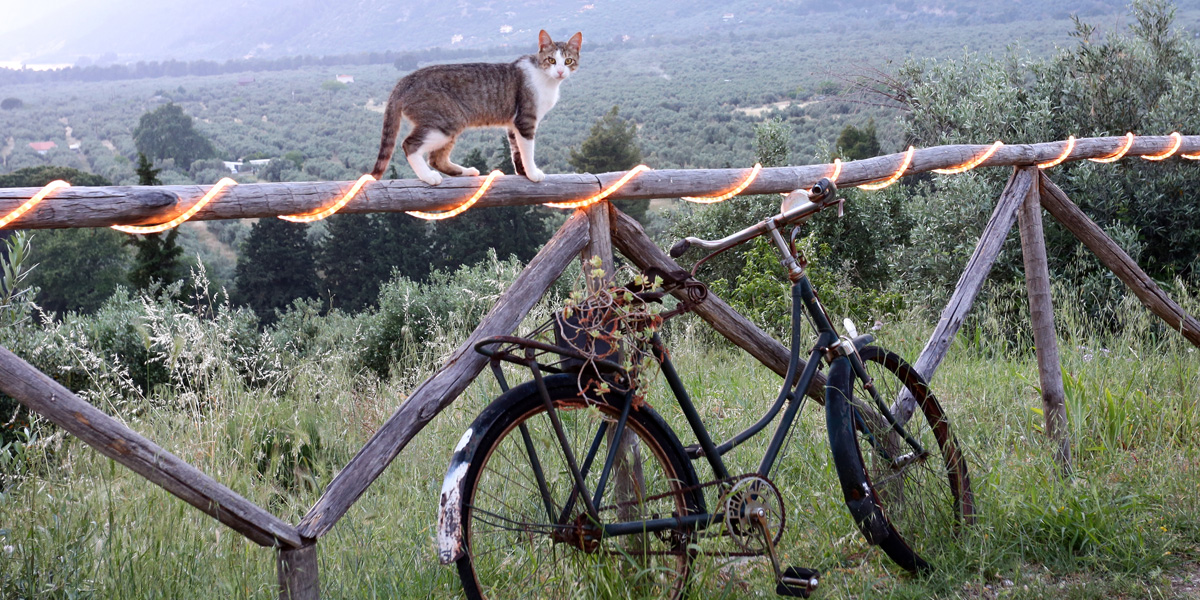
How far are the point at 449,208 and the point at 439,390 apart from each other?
49cm

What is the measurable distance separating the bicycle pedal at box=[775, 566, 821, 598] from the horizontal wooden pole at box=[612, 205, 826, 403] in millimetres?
680

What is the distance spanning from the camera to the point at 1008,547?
97.6 inches

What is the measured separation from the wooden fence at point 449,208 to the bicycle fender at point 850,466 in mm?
330

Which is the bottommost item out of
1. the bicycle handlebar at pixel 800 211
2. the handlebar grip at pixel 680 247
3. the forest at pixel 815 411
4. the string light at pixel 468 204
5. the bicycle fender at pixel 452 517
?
the forest at pixel 815 411

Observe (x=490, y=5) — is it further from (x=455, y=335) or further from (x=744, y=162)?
(x=455, y=335)

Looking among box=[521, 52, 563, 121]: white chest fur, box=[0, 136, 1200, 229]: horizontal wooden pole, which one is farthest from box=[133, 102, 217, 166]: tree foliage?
box=[0, 136, 1200, 229]: horizontal wooden pole

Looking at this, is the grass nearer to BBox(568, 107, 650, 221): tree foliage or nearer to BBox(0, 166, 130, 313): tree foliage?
BBox(0, 166, 130, 313): tree foliage

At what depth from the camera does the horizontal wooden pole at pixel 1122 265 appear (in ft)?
12.0

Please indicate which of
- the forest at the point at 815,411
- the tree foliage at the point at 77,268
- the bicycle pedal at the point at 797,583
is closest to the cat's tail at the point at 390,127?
the forest at the point at 815,411

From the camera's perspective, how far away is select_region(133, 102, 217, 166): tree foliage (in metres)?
37.1

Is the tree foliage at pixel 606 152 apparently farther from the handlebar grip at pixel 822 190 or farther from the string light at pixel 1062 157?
the handlebar grip at pixel 822 190

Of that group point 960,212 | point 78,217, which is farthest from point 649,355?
point 960,212

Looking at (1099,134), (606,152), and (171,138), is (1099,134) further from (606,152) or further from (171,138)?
(171,138)

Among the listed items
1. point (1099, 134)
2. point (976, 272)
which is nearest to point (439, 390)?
point (976, 272)
